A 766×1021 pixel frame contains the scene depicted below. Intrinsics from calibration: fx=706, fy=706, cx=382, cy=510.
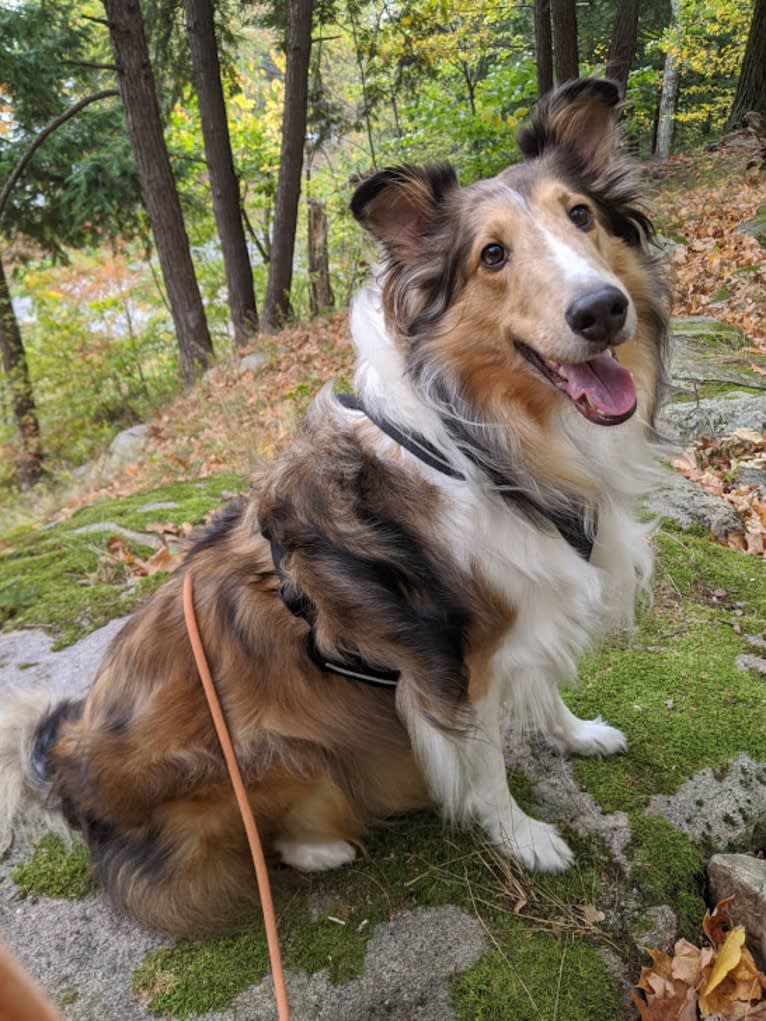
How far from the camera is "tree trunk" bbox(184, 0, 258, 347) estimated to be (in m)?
10.8

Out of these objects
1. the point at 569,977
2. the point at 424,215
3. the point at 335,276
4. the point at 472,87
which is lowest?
the point at 569,977

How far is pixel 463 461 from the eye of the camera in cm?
223

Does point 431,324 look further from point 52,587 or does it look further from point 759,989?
point 52,587

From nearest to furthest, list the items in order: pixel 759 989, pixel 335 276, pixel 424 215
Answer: pixel 759 989 → pixel 424 215 → pixel 335 276

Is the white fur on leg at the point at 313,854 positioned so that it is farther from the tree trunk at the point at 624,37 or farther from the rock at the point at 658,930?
the tree trunk at the point at 624,37

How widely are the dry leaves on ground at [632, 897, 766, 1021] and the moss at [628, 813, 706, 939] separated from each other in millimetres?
111

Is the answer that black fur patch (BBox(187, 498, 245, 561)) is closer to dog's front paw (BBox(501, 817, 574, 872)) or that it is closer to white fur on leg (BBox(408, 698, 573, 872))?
white fur on leg (BBox(408, 698, 573, 872))

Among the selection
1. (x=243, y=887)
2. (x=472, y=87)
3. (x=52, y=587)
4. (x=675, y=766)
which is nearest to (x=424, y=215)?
(x=675, y=766)

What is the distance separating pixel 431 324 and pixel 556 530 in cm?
79

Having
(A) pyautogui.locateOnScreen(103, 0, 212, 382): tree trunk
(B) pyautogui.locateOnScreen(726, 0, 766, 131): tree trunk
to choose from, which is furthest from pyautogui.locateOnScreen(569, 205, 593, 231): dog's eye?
(B) pyautogui.locateOnScreen(726, 0, 766, 131): tree trunk

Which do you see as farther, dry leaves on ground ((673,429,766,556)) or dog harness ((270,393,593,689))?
dry leaves on ground ((673,429,766,556))

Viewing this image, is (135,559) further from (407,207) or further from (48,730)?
(407,207)

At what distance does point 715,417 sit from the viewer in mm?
5285

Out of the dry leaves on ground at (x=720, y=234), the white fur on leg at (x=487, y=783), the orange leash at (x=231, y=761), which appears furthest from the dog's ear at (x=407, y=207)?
the dry leaves on ground at (x=720, y=234)
